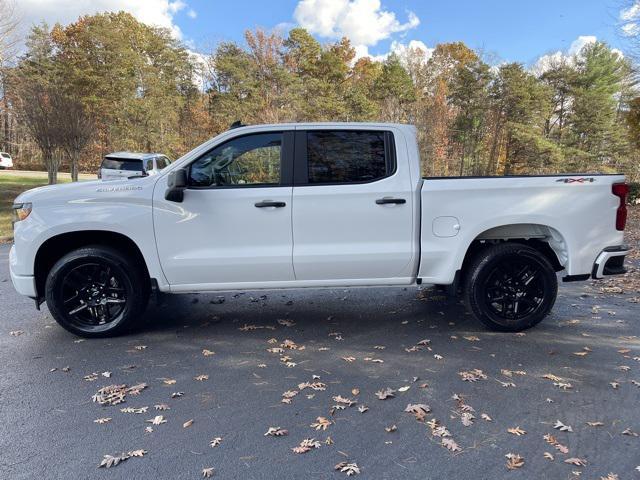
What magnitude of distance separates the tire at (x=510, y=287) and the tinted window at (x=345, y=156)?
4.52 feet

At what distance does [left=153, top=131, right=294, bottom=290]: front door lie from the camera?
4.36 meters

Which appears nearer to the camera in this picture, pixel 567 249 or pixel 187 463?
pixel 187 463

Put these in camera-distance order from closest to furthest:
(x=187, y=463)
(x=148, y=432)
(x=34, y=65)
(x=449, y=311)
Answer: (x=187, y=463)
(x=148, y=432)
(x=449, y=311)
(x=34, y=65)

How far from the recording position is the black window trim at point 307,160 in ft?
14.6

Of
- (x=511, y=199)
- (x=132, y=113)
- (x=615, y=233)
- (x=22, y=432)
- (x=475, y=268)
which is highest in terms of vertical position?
(x=132, y=113)

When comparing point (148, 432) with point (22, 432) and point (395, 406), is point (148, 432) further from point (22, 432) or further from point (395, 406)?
point (395, 406)

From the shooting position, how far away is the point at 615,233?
15.1 feet

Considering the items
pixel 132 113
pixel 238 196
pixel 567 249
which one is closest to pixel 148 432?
pixel 238 196

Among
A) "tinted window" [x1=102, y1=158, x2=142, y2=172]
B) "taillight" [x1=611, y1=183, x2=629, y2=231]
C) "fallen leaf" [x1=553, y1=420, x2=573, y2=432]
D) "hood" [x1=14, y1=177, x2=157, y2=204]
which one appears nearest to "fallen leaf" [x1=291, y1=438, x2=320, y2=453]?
"fallen leaf" [x1=553, y1=420, x2=573, y2=432]

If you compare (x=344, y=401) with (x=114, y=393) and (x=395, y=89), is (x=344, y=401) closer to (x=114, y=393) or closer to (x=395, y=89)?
(x=114, y=393)

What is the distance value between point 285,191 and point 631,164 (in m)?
30.4

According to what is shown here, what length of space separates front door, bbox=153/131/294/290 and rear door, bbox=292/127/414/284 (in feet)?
0.53

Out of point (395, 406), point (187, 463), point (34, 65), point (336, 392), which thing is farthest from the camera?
point (34, 65)

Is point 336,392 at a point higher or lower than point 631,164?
lower
